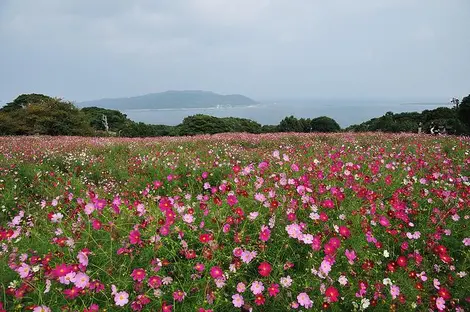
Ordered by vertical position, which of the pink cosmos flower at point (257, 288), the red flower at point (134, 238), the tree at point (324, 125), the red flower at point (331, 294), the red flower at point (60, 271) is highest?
the red flower at point (134, 238)

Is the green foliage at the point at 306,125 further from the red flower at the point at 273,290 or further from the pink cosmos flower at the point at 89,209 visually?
the red flower at the point at 273,290

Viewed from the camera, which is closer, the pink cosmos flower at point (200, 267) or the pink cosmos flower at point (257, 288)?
the pink cosmos flower at point (257, 288)

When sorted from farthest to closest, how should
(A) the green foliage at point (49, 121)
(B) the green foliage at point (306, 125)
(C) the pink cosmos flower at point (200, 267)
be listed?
(B) the green foliage at point (306, 125)
(A) the green foliage at point (49, 121)
(C) the pink cosmos flower at point (200, 267)

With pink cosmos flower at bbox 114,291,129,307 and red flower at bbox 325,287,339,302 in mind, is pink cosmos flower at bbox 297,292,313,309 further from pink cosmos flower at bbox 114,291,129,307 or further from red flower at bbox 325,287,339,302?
pink cosmos flower at bbox 114,291,129,307

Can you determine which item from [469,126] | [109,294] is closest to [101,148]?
[109,294]

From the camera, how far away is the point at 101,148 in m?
10.1

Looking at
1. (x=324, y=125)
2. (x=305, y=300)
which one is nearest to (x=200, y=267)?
(x=305, y=300)

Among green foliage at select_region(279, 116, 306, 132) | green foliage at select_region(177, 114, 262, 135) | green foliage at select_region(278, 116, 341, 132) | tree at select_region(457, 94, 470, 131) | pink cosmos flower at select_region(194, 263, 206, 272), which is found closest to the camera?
pink cosmos flower at select_region(194, 263, 206, 272)

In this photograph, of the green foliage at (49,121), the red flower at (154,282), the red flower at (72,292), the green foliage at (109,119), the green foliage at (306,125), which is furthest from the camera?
the green foliage at (306,125)

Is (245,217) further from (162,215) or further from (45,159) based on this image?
(45,159)

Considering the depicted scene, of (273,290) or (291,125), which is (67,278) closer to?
(273,290)

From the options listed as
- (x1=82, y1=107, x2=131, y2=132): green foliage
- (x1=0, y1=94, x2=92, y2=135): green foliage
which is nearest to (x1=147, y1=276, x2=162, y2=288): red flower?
(x1=0, y1=94, x2=92, y2=135): green foliage

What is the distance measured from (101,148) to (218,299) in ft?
30.1

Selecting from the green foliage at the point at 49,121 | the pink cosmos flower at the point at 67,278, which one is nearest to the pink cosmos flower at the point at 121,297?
the pink cosmos flower at the point at 67,278
